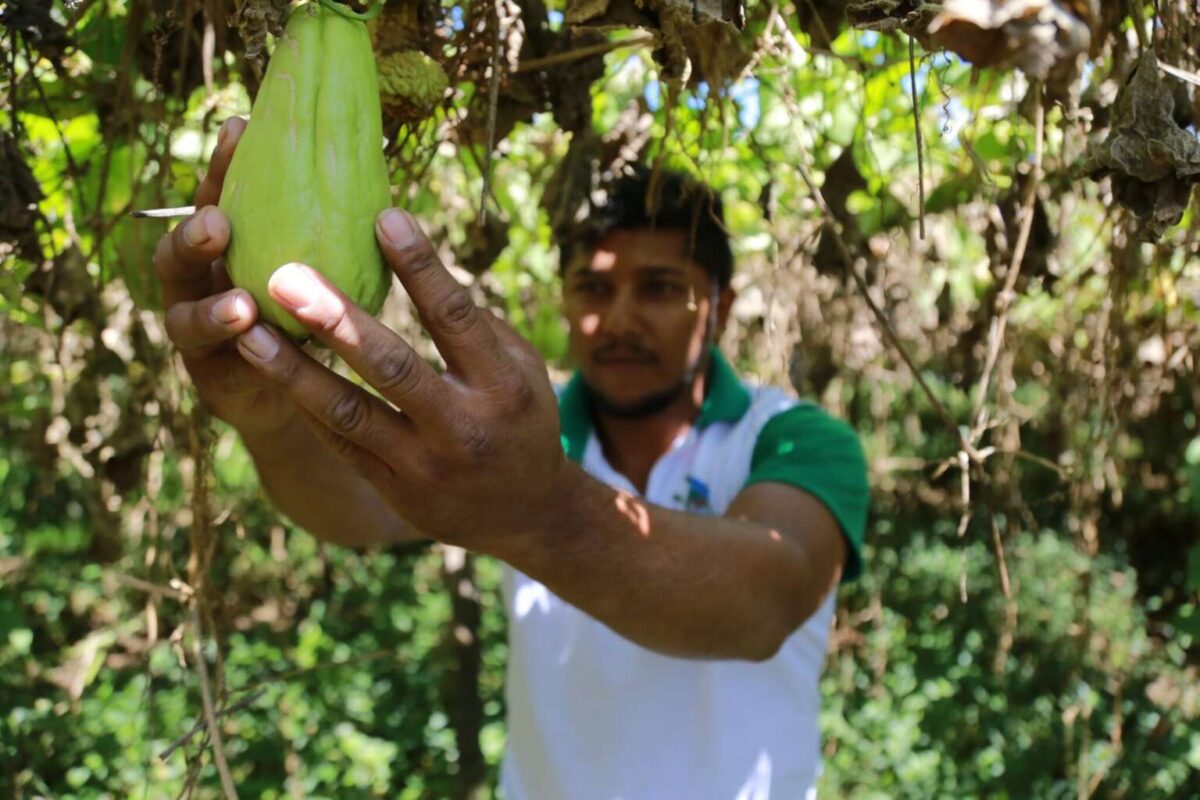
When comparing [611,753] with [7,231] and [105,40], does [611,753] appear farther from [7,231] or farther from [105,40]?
[105,40]

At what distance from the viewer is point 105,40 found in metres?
1.71

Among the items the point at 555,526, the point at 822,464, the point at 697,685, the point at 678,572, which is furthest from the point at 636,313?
the point at 555,526

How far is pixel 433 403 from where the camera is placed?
3.00 ft

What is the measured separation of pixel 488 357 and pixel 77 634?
4547mm

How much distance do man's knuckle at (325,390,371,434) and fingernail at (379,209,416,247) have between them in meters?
0.14

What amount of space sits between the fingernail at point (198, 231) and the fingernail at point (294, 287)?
0.09 m

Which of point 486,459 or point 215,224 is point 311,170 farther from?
point 486,459

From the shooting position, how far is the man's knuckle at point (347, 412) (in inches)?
35.9

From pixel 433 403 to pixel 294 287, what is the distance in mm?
162

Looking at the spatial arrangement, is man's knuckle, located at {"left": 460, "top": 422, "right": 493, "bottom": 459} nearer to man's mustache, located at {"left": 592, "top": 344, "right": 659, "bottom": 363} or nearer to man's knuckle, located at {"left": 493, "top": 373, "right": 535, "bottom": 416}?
man's knuckle, located at {"left": 493, "top": 373, "right": 535, "bottom": 416}

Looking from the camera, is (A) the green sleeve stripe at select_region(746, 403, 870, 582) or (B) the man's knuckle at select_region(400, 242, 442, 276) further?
(A) the green sleeve stripe at select_region(746, 403, 870, 582)

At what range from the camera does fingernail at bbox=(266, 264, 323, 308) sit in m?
0.80

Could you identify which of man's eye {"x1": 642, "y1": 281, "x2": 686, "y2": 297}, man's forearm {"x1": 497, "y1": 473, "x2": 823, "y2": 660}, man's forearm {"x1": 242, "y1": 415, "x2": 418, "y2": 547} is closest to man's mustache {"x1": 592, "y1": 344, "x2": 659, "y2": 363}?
man's eye {"x1": 642, "y1": 281, "x2": 686, "y2": 297}

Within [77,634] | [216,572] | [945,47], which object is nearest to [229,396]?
[945,47]
